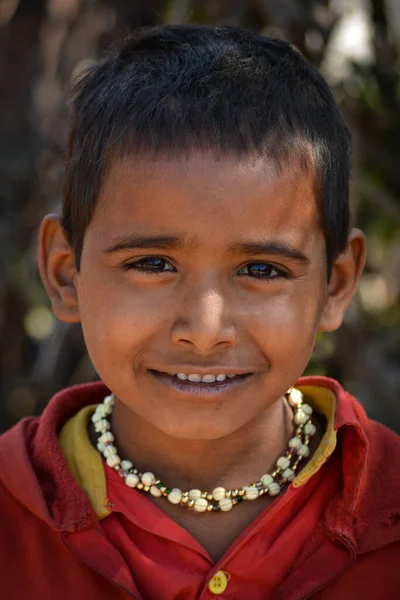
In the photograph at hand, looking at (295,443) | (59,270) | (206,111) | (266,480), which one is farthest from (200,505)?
(206,111)

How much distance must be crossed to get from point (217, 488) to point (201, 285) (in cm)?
51

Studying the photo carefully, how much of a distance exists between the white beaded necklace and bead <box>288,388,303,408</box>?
0.04 m

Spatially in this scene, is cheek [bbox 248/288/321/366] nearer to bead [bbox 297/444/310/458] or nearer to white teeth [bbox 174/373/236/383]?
white teeth [bbox 174/373/236/383]

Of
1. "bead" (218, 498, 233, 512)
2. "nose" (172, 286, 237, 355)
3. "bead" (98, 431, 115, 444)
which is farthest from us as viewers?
"bead" (98, 431, 115, 444)

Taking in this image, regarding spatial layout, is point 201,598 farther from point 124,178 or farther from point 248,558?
point 124,178

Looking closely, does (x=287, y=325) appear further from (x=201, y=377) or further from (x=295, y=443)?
(x=295, y=443)

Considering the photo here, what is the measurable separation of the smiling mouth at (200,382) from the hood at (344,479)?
0.28 m

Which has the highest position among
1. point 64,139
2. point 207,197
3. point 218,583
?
point 64,139

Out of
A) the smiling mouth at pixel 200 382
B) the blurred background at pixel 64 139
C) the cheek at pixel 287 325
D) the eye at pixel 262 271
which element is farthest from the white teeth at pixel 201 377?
the blurred background at pixel 64 139

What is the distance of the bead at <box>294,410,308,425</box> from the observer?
89.4 inches

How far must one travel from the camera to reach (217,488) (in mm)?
2164

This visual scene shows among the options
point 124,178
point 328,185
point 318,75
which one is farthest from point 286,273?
point 318,75

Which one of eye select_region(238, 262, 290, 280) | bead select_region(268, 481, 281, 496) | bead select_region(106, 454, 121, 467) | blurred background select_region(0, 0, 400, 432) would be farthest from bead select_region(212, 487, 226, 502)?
blurred background select_region(0, 0, 400, 432)

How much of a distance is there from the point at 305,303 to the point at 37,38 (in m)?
2.62
